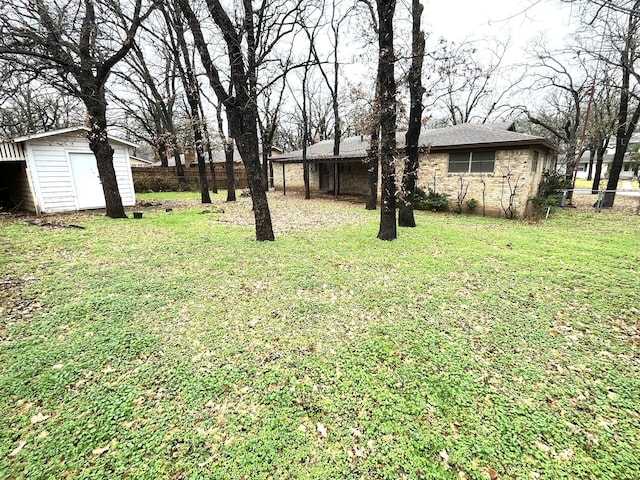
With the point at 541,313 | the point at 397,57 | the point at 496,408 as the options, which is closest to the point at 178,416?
the point at 496,408

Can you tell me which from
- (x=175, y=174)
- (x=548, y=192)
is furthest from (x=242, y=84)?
(x=175, y=174)

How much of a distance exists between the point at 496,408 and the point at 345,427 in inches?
51.6

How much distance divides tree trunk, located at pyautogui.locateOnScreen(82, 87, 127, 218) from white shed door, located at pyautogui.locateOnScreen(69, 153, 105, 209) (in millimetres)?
2762

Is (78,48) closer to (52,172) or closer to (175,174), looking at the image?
(52,172)

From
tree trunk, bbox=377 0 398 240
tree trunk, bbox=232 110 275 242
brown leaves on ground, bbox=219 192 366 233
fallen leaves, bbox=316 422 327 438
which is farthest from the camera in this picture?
brown leaves on ground, bbox=219 192 366 233

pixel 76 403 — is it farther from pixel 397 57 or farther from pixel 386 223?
pixel 397 57

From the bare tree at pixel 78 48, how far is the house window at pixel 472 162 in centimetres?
1162

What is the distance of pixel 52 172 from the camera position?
1053 cm

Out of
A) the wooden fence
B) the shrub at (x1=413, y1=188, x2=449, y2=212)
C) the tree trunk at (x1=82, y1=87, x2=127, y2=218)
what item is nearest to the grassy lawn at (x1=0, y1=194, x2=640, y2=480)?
the tree trunk at (x1=82, y1=87, x2=127, y2=218)

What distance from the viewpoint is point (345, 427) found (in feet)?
7.37

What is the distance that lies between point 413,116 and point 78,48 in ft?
28.3

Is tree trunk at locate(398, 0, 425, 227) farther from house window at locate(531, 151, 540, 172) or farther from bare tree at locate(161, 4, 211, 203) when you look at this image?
bare tree at locate(161, 4, 211, 203)

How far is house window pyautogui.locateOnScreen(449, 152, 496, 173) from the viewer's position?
11.0 m

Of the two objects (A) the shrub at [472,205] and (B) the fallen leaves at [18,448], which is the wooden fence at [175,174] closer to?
(A) the shrub at [472,205]
